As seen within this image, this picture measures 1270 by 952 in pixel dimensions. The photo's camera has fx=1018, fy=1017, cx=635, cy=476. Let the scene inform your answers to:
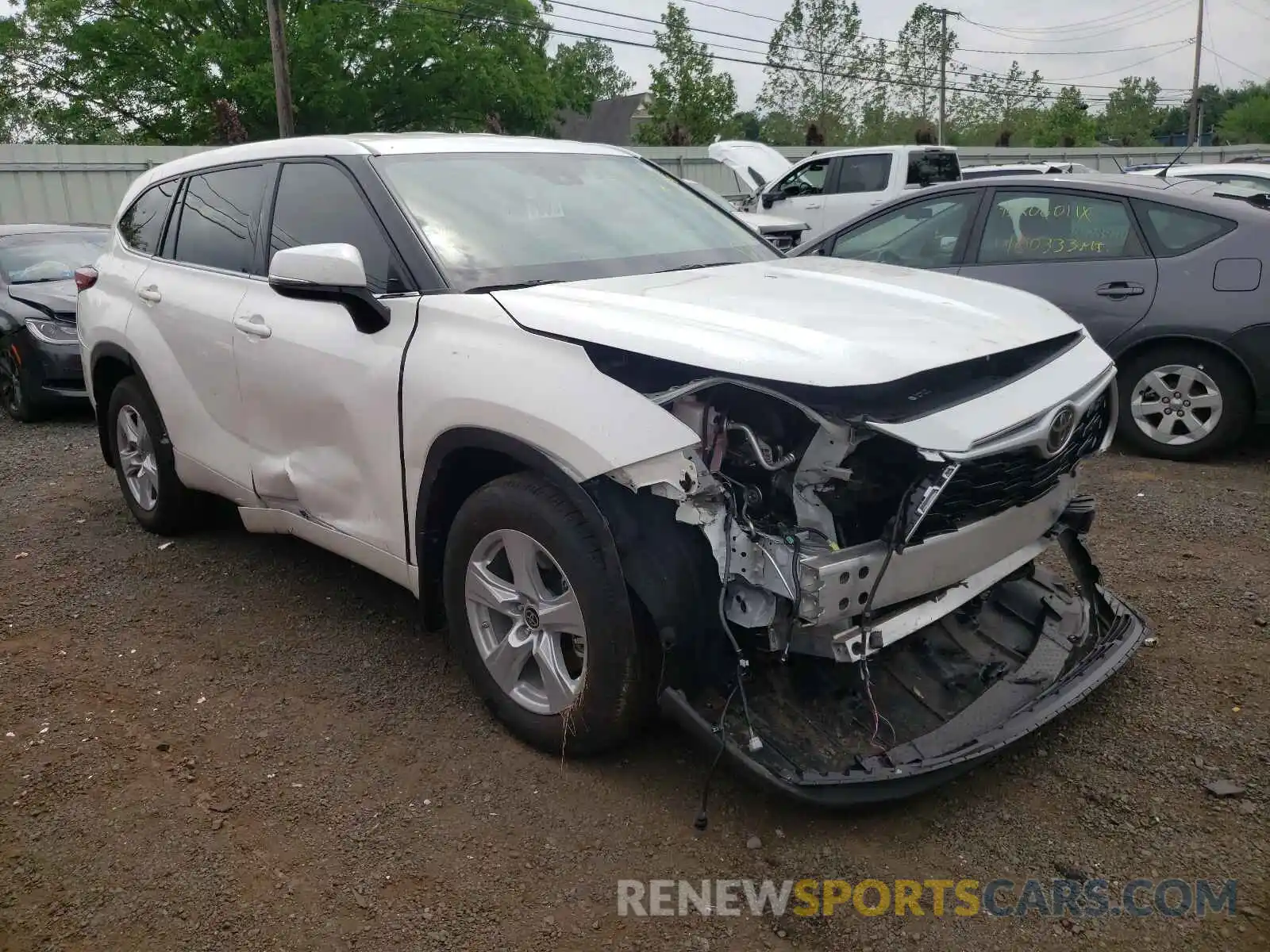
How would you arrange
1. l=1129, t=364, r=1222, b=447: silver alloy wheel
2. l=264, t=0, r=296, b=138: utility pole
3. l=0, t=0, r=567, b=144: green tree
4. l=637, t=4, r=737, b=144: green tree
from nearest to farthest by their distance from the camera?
l=1129, t=364, r=1222, b=447: silver alloy wheel < l=264, t=0, r=296, b=138: utility pole < l=0, t=0, r=567, b=144: green tree < l=637, t=4, r=737, b=144: green tree

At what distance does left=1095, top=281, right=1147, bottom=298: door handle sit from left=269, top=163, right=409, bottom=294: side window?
4.37 metres

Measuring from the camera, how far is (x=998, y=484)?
105 inches

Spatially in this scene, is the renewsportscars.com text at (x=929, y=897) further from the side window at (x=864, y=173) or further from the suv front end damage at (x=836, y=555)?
the side window at (x=864, y=173)

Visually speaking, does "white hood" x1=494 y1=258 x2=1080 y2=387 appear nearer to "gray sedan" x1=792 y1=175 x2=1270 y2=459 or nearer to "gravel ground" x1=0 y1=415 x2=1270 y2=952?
"gravel ground" x1=0 y1=415 x2=1270 y2=952

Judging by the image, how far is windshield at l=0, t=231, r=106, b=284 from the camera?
8.90 meters

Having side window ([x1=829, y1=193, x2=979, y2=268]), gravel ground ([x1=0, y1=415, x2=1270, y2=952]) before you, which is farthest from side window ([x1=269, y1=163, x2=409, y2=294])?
side window ([x1=829, y1=193, x2=979, y2=268])

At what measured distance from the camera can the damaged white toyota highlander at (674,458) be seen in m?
2.62

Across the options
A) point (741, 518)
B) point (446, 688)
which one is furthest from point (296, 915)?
point (741, 518)

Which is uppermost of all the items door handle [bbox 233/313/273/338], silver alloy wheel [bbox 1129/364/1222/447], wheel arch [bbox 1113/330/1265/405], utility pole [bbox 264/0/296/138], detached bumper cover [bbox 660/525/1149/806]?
utility pole [bbox 264/0/296/138]

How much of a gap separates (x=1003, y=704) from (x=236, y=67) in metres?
32.9

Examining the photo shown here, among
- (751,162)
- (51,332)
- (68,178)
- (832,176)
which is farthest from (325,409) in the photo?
(68,178)

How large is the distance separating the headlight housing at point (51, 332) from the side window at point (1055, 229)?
7064mm

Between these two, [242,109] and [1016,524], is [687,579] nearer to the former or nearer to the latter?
[1016,524]

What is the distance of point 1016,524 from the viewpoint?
3.01 meters
